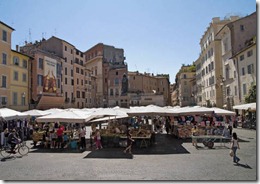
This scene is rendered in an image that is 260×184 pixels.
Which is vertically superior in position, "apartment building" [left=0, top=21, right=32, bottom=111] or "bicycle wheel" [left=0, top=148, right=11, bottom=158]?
"apartment building" [left=0, top=21, right=32, bottom=111]

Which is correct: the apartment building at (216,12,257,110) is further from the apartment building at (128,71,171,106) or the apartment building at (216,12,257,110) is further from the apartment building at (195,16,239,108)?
the apartment building at (128,71,171,106)

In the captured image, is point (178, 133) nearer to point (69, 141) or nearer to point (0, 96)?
point (69, 141)

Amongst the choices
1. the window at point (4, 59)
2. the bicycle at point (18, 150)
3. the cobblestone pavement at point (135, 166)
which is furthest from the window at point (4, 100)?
the cobblestone pavement at point (135, 166)

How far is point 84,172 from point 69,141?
7.38 m

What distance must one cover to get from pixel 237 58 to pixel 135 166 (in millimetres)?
23968

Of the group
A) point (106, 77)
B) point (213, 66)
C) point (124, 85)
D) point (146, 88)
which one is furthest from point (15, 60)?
point (146, 88)

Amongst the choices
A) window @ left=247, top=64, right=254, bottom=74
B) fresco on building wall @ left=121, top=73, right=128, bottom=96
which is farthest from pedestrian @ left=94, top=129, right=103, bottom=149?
fresco on building wall @ left=121, top=73, right=128, bottom=96

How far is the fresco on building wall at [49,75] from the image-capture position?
38.6 metres

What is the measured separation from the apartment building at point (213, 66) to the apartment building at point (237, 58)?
1.92 meters

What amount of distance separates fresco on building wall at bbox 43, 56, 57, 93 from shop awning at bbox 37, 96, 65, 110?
1.18m

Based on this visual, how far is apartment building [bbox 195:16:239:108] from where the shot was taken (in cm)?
3853

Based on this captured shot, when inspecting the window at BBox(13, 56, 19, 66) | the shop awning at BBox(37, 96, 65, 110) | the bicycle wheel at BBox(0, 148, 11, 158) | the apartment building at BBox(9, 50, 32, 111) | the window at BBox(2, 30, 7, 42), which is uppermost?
the window at BBox(2, 30, 7, 42)

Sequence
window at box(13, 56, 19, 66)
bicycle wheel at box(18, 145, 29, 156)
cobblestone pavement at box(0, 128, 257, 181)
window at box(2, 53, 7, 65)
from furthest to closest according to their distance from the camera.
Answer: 1. window at box(13, 56, 19, 66)
2. window at box(2, 53, 7, 65)
3. bicycle wheel at box(18, 145, 29, 156)
4. cobblestone pavement at box(0, 128, 257, 181)

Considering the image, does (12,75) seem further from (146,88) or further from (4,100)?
(146,88)
